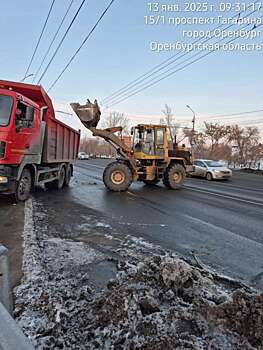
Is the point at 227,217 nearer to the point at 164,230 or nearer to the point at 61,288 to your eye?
the point at 164,230

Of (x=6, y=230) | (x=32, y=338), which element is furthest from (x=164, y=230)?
(x=32, y=338)

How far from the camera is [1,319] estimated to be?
1.69 meters

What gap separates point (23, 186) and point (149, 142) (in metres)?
6.63

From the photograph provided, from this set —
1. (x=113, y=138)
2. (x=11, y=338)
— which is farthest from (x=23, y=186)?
(x=11, y=338)

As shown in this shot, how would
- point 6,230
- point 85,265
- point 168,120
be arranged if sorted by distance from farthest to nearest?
point 168,120, point 6,230, point 85,265

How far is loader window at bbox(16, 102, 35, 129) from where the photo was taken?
25.9 feet

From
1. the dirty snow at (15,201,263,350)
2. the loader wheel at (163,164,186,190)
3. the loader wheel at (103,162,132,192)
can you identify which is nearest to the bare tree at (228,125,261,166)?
the loader wheel at (163,164,186,190)

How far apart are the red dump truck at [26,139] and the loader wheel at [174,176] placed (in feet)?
16.1

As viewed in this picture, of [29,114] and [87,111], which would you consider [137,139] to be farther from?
[29,114]

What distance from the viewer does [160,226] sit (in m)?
6.76

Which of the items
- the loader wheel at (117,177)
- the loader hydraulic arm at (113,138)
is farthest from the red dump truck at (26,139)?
the loader wheel at (117,177)

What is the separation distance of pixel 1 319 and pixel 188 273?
222 cm

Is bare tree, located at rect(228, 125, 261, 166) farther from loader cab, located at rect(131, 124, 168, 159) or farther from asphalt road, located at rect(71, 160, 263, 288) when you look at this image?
asphalt road, located at rect(71, 160, 263, 288)

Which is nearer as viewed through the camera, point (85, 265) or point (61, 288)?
point (61, 288)
